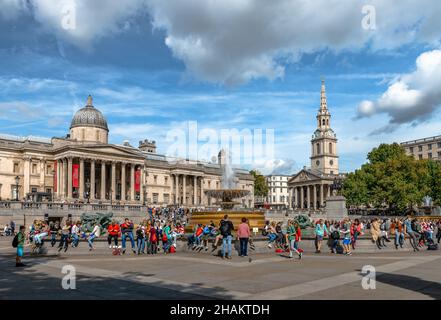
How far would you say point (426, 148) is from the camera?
131750 millimetres

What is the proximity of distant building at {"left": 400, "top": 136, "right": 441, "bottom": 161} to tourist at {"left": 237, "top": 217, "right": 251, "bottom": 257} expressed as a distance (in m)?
121

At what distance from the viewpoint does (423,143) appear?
13300cm

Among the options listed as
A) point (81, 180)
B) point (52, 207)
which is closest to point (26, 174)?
point (81, 180)

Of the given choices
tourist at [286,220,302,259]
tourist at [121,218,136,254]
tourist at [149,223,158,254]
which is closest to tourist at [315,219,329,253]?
tourist at [286,220,302,259]

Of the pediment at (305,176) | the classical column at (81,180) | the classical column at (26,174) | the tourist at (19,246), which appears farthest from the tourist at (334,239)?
the pediment at (305,176)

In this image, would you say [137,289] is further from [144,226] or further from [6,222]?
[6,222]

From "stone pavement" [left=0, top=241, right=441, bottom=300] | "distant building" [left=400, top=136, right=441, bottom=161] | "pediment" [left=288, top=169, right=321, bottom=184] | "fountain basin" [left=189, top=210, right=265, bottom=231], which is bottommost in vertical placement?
"stone pavement" [left=0, top=241, right=441, bottom=300]

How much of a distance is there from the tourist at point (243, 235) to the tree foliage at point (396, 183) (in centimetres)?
6564

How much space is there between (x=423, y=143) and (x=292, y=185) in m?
42.2

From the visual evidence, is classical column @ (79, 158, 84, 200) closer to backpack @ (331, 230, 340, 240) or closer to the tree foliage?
the tree foliage

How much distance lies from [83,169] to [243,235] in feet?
212

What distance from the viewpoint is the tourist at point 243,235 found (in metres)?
18.9

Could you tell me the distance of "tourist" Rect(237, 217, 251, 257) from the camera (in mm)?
18859

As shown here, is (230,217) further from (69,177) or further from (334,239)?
(69,177)
